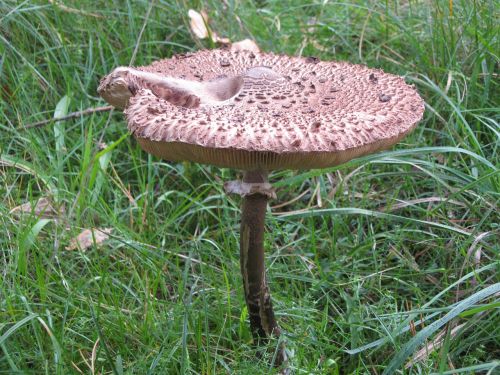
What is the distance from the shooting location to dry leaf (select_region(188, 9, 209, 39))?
359cm

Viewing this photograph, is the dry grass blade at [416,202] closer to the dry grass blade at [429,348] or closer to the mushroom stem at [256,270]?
the dry grass blade at [429,348]

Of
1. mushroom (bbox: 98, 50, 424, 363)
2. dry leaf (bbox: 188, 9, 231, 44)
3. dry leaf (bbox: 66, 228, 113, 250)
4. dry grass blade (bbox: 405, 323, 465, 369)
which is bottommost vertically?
dry grass blade (bbox: 405, 323, 465, 369)

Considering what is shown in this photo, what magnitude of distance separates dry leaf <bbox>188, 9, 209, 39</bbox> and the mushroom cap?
1.19 m

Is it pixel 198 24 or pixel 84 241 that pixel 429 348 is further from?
pixel 198 24

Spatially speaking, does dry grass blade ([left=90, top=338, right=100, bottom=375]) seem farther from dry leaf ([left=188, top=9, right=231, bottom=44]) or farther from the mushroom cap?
dry leaf ([left=188, top=9, right=231, bottom=44])

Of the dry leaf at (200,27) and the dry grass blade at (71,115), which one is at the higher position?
the dry leaf at (200,27)

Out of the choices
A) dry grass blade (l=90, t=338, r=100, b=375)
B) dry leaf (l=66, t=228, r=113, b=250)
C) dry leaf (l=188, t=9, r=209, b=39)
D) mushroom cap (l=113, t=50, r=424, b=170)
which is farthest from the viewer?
dry leaf (l=188, t=9, r=209, b=39)

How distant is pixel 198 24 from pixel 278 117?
74.4 inches

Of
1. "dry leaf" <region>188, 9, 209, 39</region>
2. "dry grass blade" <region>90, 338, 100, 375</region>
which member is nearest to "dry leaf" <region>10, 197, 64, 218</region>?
"dry grass blade" <region>90, 338, 100, 375</region>

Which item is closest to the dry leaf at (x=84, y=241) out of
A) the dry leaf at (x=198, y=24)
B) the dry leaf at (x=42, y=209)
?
the dry leaf at (x=42, y=209)

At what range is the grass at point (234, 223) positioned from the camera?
7.57ft

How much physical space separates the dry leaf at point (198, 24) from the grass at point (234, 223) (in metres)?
0.09

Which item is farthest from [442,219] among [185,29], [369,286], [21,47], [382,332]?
[21,47]

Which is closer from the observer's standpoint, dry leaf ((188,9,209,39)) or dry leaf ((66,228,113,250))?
dry leaf ((66,228,113,250))
